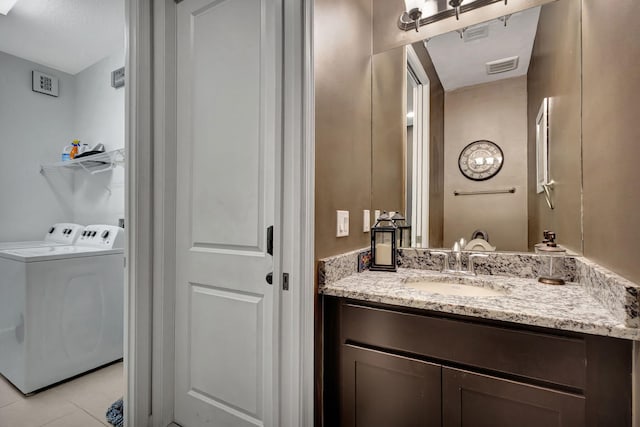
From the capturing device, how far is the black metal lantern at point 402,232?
1.67 m

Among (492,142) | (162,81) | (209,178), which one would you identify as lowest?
(209,178)

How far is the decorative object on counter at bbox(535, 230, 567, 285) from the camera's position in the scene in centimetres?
124

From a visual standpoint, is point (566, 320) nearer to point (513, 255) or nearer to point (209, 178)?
point (513, 255)

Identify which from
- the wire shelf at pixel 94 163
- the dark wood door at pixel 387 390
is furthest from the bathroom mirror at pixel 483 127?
the wire shelf at pixel 94 163

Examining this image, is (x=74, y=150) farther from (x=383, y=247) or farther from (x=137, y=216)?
(x=383, y=247)

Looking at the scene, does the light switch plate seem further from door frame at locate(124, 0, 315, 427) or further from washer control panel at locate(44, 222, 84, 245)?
door frame at locate(124, 0, 315, 427)

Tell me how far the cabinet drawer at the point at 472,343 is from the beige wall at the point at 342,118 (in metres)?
0.32

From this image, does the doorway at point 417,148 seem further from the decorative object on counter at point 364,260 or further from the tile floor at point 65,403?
the tile floor at point 65,403

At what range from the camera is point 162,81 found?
1563 mm

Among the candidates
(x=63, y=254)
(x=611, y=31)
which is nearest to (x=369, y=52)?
(x=611, y=31)

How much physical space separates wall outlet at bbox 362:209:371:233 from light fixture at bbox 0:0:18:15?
268 cm

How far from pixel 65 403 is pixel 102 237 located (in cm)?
112

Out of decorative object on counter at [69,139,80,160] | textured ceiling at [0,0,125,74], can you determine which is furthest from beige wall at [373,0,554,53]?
decorative object on counter at [69,139,80,160]

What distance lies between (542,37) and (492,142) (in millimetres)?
493
